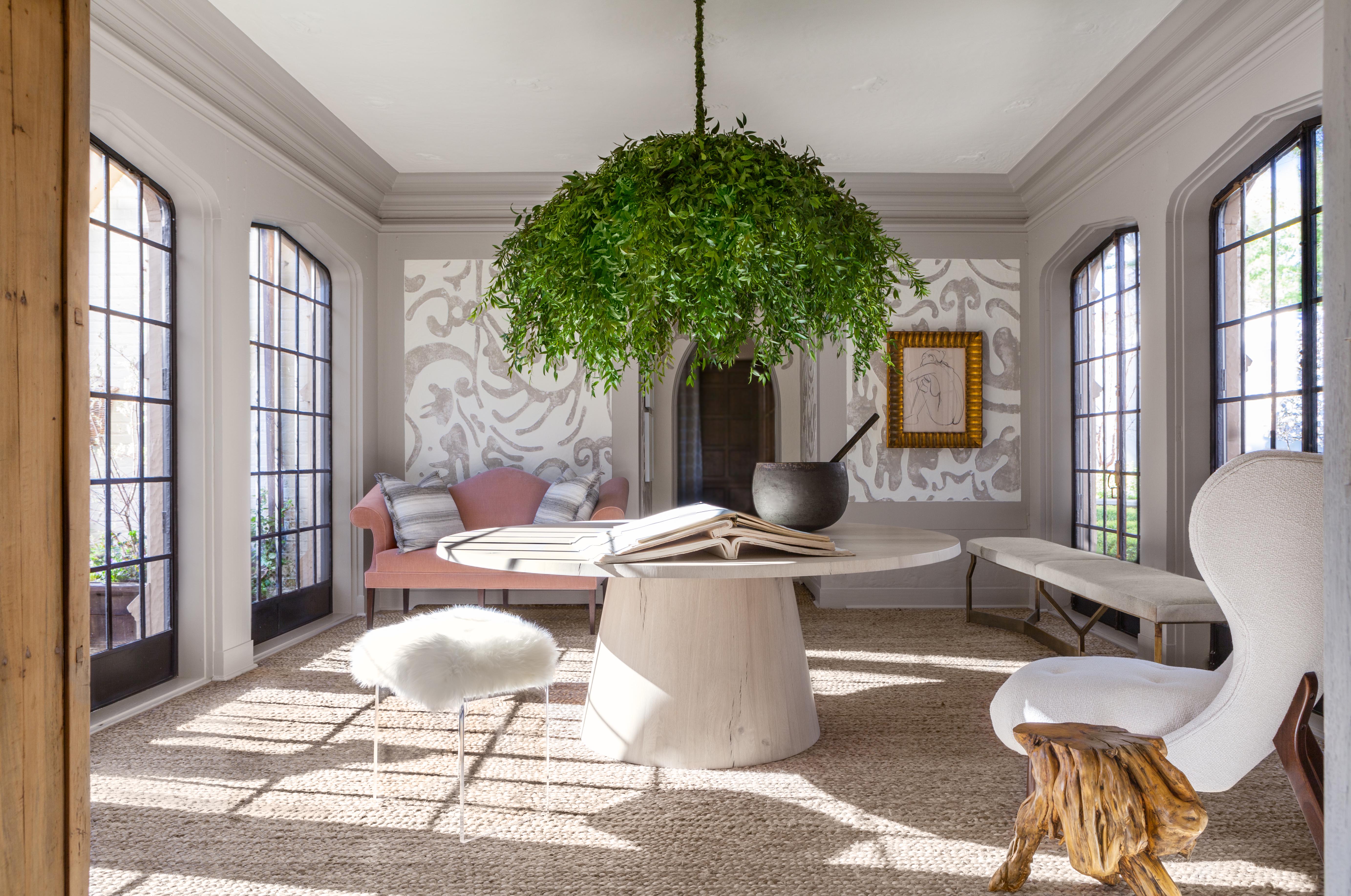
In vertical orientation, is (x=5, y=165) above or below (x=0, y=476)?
above

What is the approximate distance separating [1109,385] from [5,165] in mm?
4607

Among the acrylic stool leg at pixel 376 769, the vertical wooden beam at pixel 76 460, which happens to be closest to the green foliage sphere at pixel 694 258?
the vertical wooden beam at pixel 76 460

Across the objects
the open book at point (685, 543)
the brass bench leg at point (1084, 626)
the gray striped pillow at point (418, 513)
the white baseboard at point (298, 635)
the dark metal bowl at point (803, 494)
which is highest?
the dark metal bowl at point (803, 494)

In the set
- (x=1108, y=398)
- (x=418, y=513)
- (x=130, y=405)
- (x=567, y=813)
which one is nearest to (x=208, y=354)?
(x=130, y=405)

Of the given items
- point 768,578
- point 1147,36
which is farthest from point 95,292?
point 1147,36

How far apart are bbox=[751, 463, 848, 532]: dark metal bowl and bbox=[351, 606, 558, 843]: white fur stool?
686mm

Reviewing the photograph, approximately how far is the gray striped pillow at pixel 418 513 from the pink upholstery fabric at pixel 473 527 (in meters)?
0.04

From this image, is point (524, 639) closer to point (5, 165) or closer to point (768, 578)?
point (768, 578)

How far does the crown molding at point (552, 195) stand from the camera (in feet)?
16.0

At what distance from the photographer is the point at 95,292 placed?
2859 millimetres

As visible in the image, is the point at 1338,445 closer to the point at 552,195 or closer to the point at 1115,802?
the point at 1115,802

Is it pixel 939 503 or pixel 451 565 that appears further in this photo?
pixel 939 503

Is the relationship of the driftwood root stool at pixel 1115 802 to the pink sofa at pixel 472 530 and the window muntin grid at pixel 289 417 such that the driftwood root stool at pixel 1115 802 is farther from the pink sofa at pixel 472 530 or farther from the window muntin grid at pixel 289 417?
the window muntin grid at pixel 289 417

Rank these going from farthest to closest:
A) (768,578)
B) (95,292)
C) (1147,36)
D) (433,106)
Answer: (433,106) < (1147,36) < (95,292) < (768,578)
